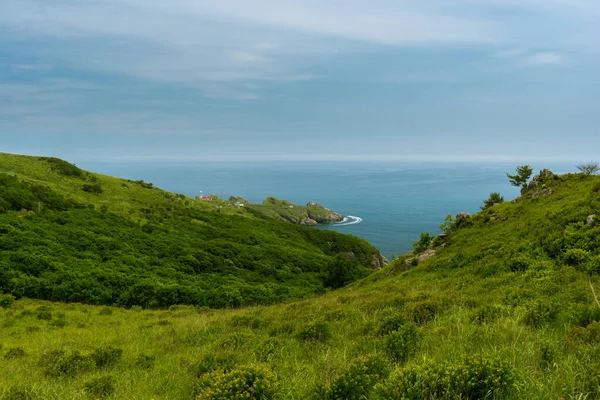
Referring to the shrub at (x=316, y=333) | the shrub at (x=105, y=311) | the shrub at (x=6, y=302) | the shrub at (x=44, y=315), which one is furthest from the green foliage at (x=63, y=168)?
the shrub at (x=316, y=333)

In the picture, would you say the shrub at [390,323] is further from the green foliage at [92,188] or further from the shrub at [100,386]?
the green foliage at [92,188]

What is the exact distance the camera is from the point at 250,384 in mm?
5125

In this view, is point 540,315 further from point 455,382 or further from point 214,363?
point 214,363

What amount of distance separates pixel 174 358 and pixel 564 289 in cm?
1182

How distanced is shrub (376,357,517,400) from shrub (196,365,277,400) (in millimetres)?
1661

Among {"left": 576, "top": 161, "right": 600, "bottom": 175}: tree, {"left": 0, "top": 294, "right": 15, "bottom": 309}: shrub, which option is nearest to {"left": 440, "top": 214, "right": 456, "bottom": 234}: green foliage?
{"left": 576, "top": 161, "right": 600, "bottom": 175}: tree

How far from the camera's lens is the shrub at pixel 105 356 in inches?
340

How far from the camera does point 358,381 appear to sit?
475 cm

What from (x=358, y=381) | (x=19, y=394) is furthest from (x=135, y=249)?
(x=358, y=381)

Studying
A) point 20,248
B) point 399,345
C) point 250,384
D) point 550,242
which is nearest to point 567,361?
point 399,345

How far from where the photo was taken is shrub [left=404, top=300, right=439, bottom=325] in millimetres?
9697

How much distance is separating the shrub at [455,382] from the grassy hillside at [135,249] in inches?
1749

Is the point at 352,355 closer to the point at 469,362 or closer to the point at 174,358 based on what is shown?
the point at 469,362

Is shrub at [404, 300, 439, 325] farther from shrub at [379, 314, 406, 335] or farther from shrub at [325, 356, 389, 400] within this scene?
shrub at [325, 356, 389, 400]
